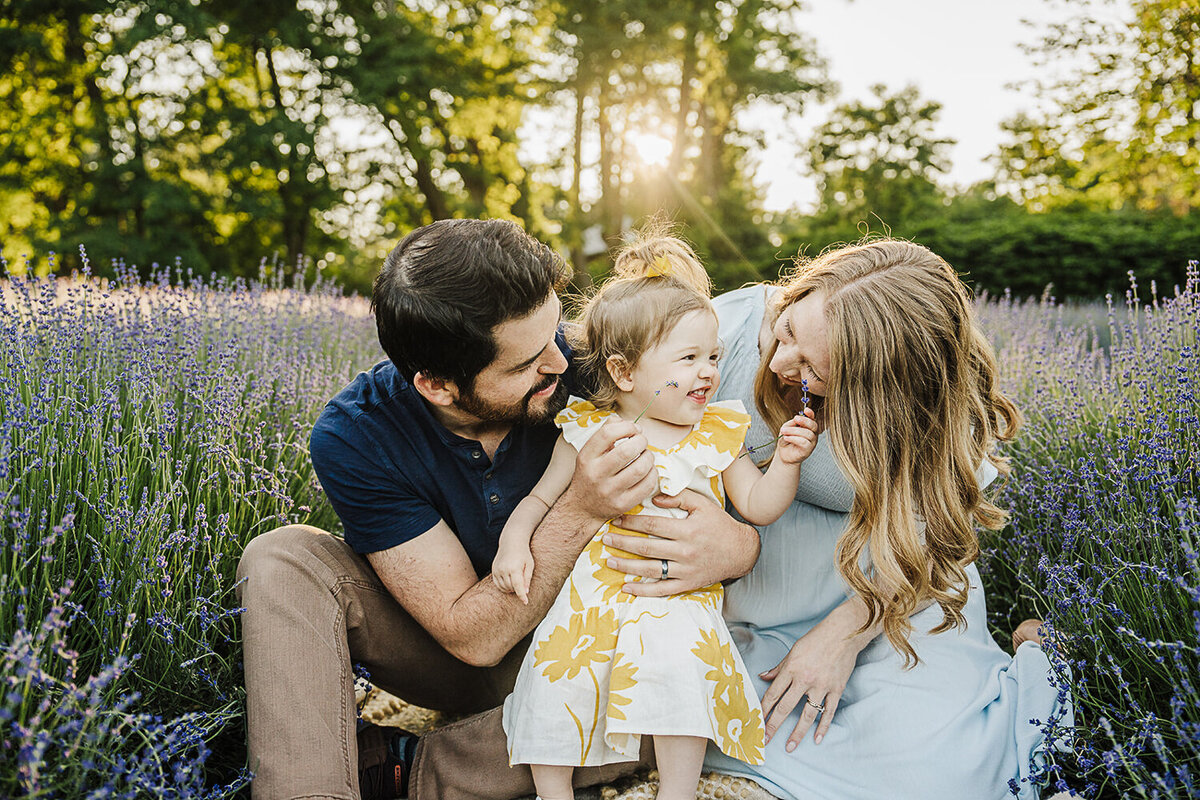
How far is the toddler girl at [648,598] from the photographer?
188cm

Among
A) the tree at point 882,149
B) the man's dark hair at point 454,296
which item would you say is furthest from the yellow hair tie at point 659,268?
the tree at point 882,149

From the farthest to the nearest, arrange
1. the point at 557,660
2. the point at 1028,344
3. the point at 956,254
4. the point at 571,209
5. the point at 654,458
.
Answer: the point at 571,209, the point at 956,254, the point at 1028,344, the point at 654,458, the point at 557,660

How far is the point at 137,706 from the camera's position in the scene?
181cm

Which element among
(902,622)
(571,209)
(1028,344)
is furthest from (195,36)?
(902,622)

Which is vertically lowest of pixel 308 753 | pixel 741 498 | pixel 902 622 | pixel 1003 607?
pixel 1003 607

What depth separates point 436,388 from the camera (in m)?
2.09

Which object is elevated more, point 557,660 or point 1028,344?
point 1028,344

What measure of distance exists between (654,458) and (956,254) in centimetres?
1161

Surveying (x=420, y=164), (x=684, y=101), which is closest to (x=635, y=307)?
(x=684, y=101)

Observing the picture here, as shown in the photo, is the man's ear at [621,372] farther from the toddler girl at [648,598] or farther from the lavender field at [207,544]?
the lavender field at [207,544]

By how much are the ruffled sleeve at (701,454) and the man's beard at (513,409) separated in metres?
0.35

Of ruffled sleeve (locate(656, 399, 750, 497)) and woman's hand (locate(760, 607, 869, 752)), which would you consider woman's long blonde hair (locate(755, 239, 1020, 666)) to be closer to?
woman's hand (locate(760, 607, 869, 752))

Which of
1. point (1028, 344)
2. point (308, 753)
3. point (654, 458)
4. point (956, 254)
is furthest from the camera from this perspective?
point (956, 254)

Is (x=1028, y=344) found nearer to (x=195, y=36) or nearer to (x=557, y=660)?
(x=557, y=660)
